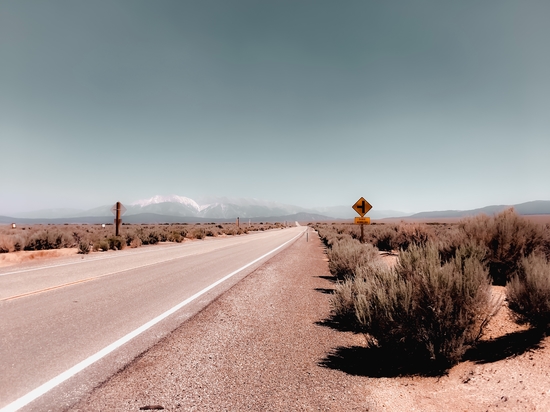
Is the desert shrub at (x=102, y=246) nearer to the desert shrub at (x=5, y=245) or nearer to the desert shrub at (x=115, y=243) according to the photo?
the desert shrub at (x=115, y=243)

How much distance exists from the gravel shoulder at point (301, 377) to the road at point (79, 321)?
419mm

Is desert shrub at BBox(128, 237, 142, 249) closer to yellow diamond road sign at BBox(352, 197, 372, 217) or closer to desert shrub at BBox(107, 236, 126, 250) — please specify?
desert shrub at BBox(107, 236, 126, 250)

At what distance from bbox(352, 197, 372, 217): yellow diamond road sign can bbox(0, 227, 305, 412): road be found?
23.1 ft

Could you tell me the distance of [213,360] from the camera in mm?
4227

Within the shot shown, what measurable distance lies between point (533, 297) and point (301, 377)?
3466mm

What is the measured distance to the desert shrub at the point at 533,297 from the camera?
4283 millimetres

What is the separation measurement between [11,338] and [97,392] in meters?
2.75

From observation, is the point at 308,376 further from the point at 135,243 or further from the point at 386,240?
the point at 135,243

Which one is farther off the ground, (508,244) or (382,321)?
(508,244)

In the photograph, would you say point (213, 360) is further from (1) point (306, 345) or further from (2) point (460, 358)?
(2) point (460, 358)

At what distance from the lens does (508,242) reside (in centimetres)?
801

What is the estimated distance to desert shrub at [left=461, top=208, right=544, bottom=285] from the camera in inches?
314

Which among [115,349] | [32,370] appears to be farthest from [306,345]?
[32,370]

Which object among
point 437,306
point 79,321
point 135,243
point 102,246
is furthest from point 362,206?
point 135,243
